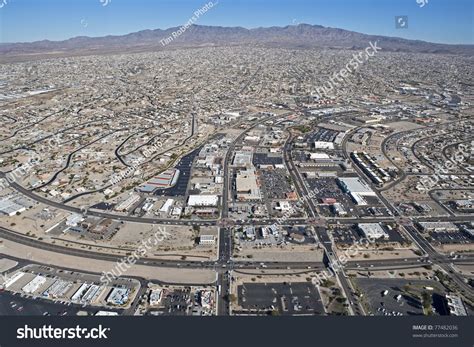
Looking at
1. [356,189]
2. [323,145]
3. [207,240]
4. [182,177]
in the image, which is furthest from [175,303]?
[323,145]

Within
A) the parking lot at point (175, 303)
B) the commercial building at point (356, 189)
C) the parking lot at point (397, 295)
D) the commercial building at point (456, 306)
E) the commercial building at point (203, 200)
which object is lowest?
the parking lot at point (397, 295)

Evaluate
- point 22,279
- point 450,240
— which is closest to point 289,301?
point 450,240

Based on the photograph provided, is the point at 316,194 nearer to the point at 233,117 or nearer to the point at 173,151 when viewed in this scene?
the point at 173,151

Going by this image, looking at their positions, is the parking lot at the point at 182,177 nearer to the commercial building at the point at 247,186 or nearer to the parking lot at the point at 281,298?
the commercial building at the point at 247,186

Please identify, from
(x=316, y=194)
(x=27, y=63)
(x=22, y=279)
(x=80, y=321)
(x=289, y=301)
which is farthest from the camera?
(x=27, y=63)

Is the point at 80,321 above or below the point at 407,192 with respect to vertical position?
above

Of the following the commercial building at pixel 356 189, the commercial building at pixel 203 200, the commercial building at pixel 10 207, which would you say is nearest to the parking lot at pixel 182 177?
the commercial building at pixel 203 200

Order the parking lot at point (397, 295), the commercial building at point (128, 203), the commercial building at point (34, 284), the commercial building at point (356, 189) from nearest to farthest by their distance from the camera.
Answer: the parking lot at point (397, 295), the commercial building at point (34, 284), the commercial building at point (128, 203), the commercial building at point (356, 189)

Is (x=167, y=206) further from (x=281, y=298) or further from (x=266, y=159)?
(x=266, y=159)
